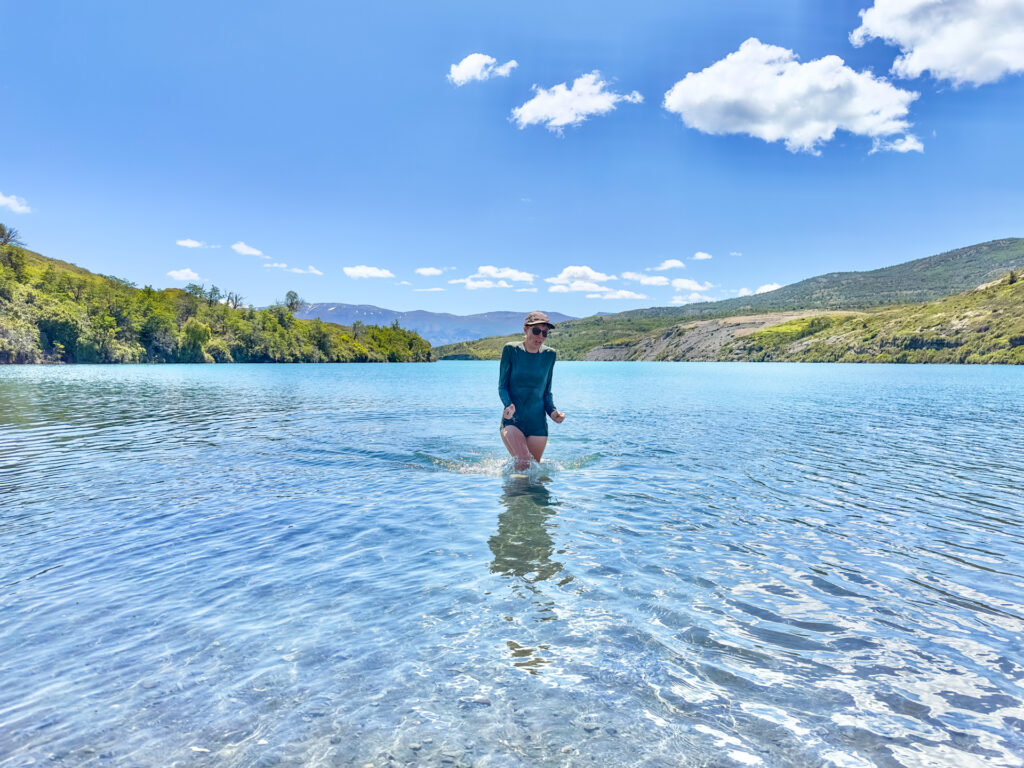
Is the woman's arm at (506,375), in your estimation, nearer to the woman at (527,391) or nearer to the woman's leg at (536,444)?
the woman at (527,391)

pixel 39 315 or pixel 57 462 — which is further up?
pixel 39 315

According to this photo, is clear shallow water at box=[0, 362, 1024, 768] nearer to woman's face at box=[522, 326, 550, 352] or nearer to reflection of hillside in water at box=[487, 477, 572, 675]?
reflection of hillside in water at box=[487, 477, 572, 675]

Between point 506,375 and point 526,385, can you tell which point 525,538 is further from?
point 506,375

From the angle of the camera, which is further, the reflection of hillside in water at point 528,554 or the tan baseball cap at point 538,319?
the tan baseball cap at point 538,319

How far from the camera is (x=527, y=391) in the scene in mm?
13734

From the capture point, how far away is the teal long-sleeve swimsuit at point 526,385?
43.9ft

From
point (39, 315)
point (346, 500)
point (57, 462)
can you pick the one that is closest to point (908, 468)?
point (346, 500)

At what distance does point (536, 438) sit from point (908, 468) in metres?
11.8

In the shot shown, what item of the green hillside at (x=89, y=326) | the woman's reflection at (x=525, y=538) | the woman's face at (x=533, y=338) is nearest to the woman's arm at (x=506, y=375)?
the woman's face at (x=533, y=338)

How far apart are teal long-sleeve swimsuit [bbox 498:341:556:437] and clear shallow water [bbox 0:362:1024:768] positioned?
1.73 meters

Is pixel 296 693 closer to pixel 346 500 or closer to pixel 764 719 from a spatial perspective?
pixel 764 719

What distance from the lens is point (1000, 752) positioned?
14.0 ft

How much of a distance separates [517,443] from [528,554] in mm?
5540

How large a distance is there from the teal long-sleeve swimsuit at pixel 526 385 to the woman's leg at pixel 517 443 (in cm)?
14
